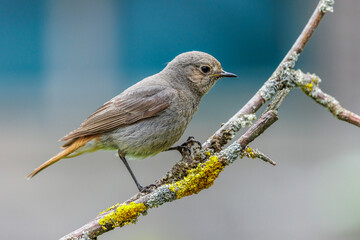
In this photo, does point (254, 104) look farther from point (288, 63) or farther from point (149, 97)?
point (149, 97)

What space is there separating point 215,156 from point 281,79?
503 mm

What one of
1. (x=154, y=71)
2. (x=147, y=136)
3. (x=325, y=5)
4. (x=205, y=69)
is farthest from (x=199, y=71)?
(x=154, y=71)

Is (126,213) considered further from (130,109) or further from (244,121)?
(130,109)

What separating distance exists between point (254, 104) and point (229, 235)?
17.6 ft

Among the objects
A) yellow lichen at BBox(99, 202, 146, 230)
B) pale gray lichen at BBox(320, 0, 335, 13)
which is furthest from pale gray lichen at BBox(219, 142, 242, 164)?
pale gray lichen at BBox(320, 0, 335, 13)

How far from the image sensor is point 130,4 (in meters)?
11.3

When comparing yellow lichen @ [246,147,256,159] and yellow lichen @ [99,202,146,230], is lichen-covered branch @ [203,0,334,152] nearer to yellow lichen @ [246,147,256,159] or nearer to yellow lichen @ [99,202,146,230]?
yellow lichen @ [246,147,256,159]

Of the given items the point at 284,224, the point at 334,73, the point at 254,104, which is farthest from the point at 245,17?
the point at 254,104

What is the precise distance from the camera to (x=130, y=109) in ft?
14.1

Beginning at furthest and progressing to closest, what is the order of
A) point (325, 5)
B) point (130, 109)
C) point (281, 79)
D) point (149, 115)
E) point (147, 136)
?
point (130, 109) → point (149, 115) → point (147, 136) → point (281, 79) → point (325, 5)

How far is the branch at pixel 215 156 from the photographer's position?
2.49 meters

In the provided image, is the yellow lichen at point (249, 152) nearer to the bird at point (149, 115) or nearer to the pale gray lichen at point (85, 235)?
the pale gray lichen at point (85, 235)

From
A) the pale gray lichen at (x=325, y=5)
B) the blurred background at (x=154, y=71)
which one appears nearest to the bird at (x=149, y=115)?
the pale gray lichen at (x=325, y=5)

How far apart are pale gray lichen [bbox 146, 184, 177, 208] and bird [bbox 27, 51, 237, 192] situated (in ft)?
4.02
